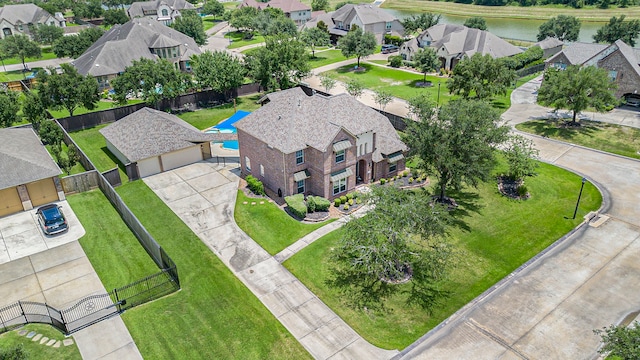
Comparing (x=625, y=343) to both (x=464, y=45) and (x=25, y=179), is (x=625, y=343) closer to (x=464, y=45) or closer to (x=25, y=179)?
(x=25, y=179)

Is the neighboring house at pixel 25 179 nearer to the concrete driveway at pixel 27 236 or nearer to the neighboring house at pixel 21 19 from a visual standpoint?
the concrete driveway at pixel 27 236

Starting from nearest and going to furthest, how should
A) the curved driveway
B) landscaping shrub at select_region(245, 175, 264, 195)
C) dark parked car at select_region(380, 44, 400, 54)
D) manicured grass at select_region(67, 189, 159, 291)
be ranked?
the curved driveway → manicured grass at select_region(67, 189, 159, 291) → landscaping shrub at select_region(245, 175, 264, 195) → dark parked car at select_region(380, 44, 400, 54)

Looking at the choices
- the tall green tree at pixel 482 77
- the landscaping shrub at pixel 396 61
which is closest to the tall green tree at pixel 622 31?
the tall green tree at pixel 482 77

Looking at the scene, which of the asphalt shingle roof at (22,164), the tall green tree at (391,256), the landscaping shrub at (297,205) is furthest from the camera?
the asphalt shingle roof at (22,164)

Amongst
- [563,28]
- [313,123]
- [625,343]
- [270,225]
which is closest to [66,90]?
[313,123]

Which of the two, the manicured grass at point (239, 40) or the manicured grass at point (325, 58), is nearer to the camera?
the manicured grass at point (325, 58)

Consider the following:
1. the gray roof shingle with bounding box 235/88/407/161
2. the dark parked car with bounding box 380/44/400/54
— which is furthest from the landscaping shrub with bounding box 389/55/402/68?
the gray roof shingle with bounding box 235/88/407/161

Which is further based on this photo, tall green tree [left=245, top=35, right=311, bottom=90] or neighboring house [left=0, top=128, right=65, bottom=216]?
tall green tree [left=245, top=35, right=311, bottom=90]

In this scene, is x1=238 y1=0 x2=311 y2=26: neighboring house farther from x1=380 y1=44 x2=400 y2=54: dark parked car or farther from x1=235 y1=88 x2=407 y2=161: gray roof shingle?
x1=235 y1=88 x2=407 y2=161: gray roof shingle
